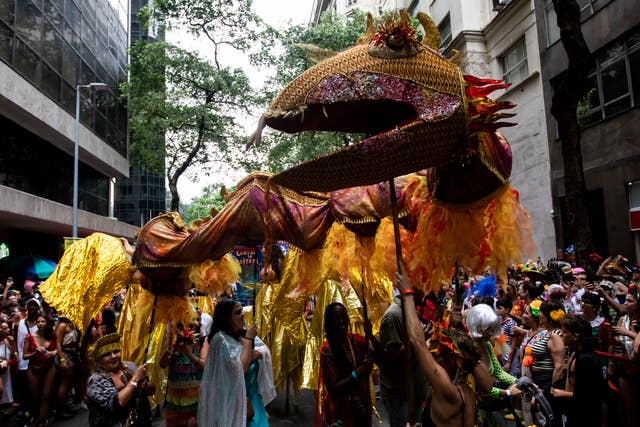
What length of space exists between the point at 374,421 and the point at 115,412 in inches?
153

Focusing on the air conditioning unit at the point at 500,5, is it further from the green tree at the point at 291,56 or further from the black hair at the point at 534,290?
the black hair at the point at 534,290

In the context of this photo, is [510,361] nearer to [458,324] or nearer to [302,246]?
[458,324]

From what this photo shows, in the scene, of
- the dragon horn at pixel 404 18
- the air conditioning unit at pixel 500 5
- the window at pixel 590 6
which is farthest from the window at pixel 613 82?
the dragon horn at pixel 404 18

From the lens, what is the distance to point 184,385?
484 centimetres

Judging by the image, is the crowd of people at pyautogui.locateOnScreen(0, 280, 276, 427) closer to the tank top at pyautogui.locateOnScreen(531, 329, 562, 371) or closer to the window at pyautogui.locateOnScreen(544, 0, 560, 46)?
the tank top at pyautogui.locateOnScreen(531, 329, 562, 371)

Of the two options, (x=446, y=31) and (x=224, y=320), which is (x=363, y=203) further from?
(x=446, y=31)

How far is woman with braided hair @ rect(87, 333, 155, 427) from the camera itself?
3.49 meters

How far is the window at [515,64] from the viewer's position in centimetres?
1585

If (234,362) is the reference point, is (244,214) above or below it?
above

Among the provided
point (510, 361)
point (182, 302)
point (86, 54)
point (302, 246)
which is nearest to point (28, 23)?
point (86, 54)

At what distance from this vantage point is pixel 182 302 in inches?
203

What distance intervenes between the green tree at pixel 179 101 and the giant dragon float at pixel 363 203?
13.4m

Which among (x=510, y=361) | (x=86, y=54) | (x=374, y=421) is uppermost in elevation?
(x=86, y=54)

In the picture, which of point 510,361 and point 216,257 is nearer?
point 216,257
